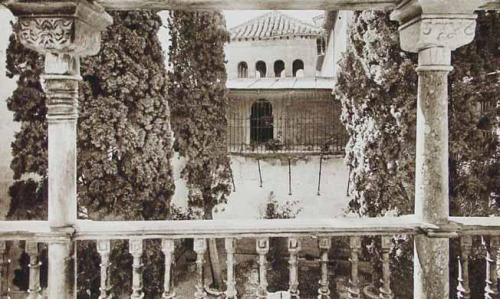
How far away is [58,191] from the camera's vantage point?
3.76 meters

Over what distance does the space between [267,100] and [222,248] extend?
6513mm

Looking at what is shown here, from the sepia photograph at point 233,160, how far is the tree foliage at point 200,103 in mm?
32

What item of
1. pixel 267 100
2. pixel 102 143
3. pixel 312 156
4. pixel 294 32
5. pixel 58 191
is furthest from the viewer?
pixel 294 32

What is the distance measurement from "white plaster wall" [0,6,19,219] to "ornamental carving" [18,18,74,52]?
196 inches

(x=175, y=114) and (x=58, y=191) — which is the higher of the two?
(x=175, y=114)

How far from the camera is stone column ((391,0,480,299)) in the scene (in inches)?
146

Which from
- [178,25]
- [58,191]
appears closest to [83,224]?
[58,191]

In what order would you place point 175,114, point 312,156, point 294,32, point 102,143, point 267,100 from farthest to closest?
point 294,32, point 267,100, point 312,156, point 175,114, point 102,143

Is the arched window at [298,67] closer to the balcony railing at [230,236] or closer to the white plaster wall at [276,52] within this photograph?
the white plaster wall at [276,52]

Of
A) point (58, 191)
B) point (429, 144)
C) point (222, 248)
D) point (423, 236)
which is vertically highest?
point (429, 144)

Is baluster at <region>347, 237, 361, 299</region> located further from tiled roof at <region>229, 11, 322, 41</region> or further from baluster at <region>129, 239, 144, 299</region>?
tiled roof at <region>229, 11, 322, 41</region>

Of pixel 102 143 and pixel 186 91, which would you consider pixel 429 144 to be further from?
Result: pixel 186 91

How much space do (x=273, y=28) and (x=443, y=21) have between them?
23.0 meters

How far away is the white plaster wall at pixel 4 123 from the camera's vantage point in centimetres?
801
